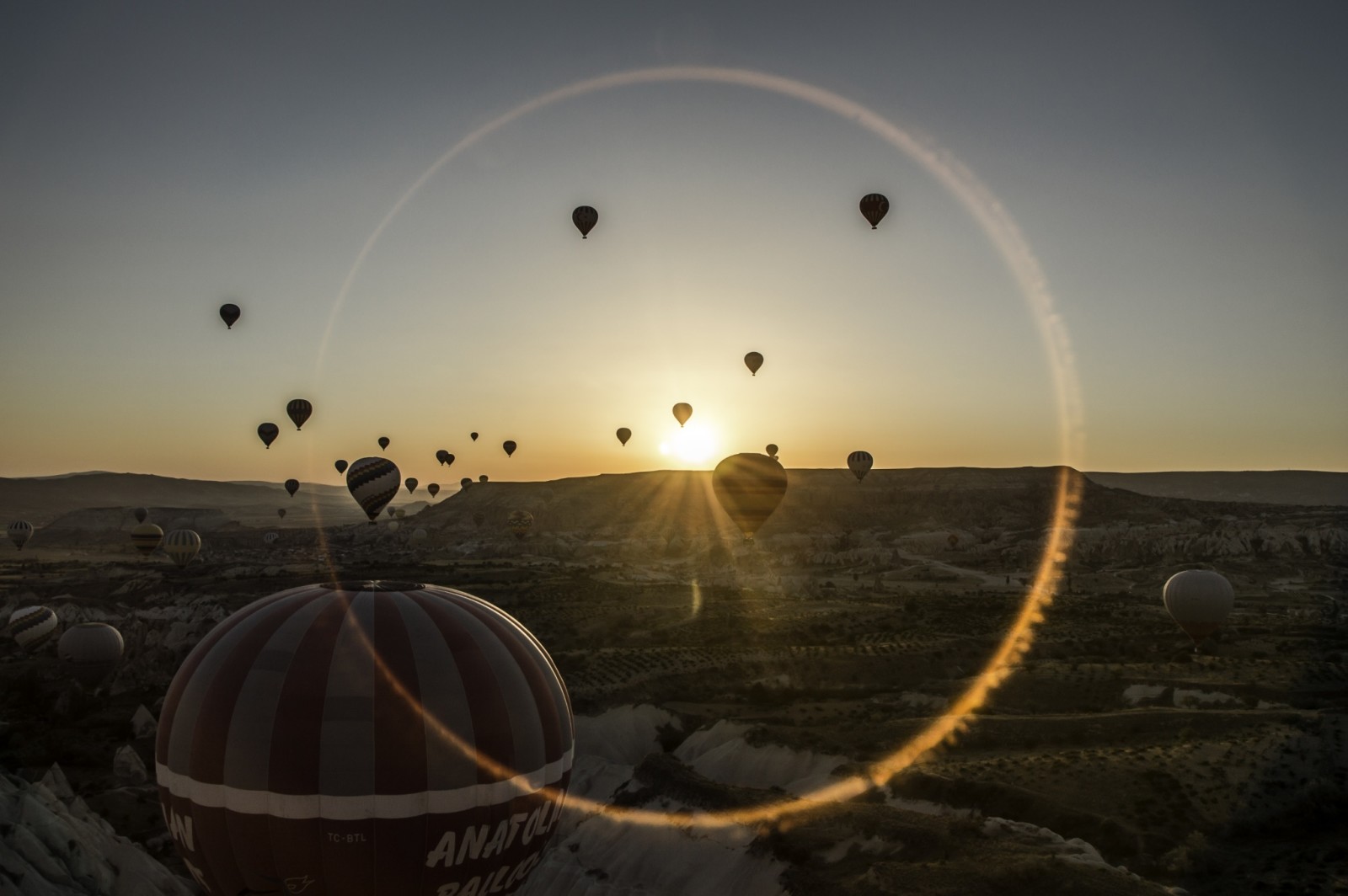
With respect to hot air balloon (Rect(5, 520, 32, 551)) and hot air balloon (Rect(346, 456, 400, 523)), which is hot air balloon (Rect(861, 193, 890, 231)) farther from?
hot air balloon (Rect(5, 520, 32, 551))

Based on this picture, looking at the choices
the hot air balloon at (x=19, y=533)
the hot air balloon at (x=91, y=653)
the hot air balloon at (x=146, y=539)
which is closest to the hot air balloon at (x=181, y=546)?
the hot air balloon at (x=146, y=539)

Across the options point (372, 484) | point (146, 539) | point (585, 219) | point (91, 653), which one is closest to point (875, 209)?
point (585, 219)

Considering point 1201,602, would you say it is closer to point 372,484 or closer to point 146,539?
point 372,484

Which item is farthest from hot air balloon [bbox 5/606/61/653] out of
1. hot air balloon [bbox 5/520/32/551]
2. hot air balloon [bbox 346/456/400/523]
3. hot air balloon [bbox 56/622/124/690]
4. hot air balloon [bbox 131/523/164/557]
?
hot air balloon [bbox 5/520/32/551]

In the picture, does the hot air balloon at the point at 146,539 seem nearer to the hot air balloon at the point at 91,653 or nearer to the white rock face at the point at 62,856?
the hot air balloon at the point at 91,653

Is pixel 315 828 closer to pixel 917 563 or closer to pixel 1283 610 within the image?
pixel 1283 610
